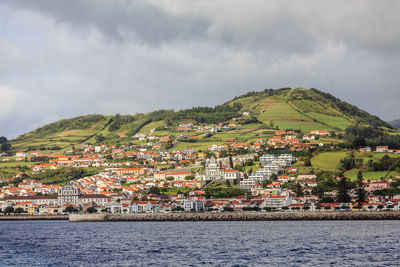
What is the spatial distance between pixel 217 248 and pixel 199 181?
240ft

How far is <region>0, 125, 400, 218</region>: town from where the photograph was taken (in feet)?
305

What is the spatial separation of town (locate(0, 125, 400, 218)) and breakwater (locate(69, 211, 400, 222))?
5.37 metres

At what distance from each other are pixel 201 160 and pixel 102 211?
39517mm

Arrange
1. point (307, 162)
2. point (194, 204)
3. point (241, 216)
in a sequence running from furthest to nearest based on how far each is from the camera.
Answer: point (307, 162)
point (194, 204)
point (241, 216)

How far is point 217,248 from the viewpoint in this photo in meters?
45.0

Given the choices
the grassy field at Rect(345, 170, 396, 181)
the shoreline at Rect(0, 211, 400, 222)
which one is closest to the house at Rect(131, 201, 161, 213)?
the shoreline at Rect(0, 211, 400, 222)

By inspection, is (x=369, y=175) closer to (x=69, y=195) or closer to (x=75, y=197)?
(x=75, y=197)

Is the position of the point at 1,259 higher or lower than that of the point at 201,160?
lower

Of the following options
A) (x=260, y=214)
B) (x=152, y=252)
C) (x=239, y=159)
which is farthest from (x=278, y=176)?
(x=152, y=252)

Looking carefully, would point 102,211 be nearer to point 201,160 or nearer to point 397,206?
point 201,160

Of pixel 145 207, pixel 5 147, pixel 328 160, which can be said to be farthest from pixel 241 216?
pixel 5 147

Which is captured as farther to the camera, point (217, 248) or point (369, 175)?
point (369, 175)

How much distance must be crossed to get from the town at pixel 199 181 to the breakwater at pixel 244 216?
5366 mm

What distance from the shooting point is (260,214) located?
83938mm
